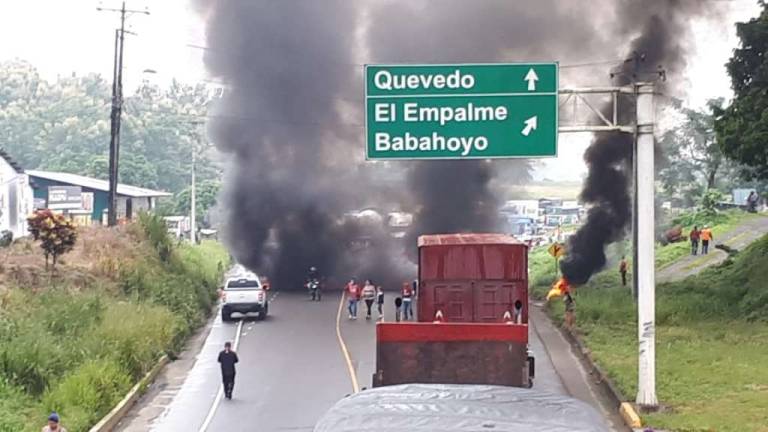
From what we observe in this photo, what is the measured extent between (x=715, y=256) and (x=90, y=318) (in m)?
31.5

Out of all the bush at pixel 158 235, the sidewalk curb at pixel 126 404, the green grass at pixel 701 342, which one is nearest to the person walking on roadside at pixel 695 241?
the green grass at pixel 701 342

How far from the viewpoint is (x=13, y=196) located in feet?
157

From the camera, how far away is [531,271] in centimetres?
5212

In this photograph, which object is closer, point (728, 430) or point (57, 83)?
point (728, 430)

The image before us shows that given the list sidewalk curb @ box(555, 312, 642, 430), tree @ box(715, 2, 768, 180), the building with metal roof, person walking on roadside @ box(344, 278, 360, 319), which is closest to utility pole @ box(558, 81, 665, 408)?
sidewalk curb @ box(555, 312, 642, 430)

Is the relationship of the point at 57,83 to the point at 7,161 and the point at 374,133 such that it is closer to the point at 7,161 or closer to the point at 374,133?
the point at 7,161

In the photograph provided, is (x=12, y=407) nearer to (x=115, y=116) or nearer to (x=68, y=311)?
(x=68, y=311)

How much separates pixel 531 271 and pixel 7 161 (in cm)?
2471

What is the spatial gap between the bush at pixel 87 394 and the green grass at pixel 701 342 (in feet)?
28.5

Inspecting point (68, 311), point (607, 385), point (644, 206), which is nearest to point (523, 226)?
point (68, 311)

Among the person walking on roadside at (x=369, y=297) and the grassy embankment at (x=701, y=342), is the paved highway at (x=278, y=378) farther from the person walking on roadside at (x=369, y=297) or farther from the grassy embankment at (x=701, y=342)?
the grassy embankment at (x=701, y=342)

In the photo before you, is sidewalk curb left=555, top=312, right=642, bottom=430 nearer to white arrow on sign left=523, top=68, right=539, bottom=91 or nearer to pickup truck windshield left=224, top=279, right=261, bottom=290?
white arrow on sign left=523, top=68, right=539, bottom=91

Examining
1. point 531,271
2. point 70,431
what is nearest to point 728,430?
point 70,431

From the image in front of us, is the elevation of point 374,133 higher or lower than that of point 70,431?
higher
